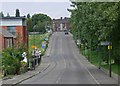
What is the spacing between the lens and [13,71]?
44.1 m

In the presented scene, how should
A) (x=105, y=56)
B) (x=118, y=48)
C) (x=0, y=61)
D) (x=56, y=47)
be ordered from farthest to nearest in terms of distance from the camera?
(x=56, y=47), (x=105, y=56), (x=118, y=48), (x=0, y=61)

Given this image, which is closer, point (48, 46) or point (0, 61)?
point (0, 61)

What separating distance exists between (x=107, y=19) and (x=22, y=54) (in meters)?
15.0

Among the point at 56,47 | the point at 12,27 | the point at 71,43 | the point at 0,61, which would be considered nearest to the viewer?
the point at 0,61

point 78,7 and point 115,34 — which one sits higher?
point 78,7

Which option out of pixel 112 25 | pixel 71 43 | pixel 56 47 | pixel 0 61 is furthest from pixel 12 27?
pixel 112 25

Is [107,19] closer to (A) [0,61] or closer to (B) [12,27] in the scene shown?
(A) [0,61]

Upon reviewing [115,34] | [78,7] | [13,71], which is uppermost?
[78,7]

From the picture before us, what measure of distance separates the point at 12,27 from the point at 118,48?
57.8 metres

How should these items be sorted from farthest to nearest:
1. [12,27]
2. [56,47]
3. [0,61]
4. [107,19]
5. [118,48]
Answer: [56,47] → [12,27] → [118,48] → [0,61] → [107,19]

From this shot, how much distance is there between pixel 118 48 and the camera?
46688 mm

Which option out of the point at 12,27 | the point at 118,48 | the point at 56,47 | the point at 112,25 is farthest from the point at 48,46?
the point at 112,25

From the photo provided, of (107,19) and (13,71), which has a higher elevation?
(107,19)

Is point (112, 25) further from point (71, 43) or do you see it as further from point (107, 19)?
point (71, 43)
